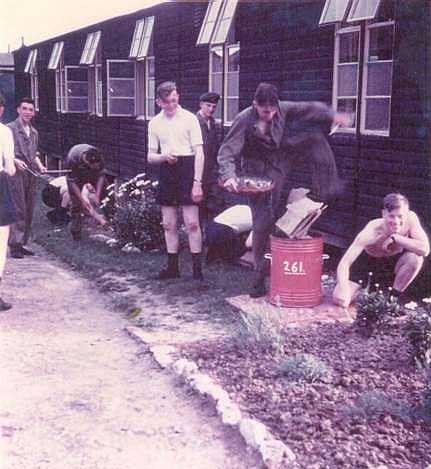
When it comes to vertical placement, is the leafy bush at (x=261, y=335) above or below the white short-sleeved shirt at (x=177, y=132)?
below

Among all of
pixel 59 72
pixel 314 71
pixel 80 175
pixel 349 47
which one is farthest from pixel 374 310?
pixel 59 72

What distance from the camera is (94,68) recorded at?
65.3 ft

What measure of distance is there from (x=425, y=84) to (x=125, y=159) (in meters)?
10.4

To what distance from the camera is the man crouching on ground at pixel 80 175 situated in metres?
11.2

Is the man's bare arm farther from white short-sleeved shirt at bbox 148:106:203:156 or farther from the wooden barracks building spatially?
white short-sleeved shirt at bbox 148:106:203:156

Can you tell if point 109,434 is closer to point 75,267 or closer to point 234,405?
point 234,405

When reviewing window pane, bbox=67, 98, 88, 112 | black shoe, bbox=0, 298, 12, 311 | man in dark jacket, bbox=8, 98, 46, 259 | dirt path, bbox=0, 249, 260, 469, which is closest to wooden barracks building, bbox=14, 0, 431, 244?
window pane, bbox=67, 98, 88, 112

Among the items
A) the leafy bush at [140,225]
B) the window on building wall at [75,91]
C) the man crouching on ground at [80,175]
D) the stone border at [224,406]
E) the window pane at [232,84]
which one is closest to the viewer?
the stone border at [224,406]

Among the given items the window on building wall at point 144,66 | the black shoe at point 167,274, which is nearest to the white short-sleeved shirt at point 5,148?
the black shoe at point 167,274

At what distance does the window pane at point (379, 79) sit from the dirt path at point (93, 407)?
3858mm

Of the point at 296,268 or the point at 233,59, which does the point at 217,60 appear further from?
the point at 296,268

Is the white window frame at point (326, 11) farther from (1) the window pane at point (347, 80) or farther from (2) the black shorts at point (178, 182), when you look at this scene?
(2) the black shorts at point (178, 182)

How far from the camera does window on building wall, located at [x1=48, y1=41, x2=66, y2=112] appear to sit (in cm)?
2294

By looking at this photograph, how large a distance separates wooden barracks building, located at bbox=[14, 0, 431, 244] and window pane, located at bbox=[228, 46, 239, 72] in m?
0.02
